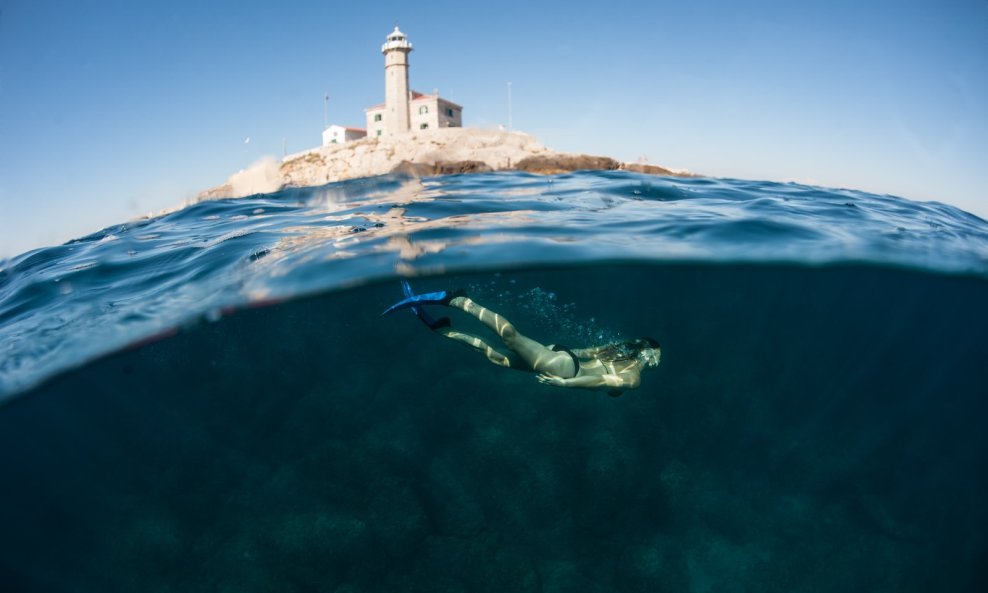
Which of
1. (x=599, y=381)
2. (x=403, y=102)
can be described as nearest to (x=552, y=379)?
(x=599, y=381)

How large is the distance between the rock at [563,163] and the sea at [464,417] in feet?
77.7

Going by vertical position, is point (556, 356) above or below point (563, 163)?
below

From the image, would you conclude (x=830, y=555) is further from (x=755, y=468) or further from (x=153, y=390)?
(x=153, y=390)

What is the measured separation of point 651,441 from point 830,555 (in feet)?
11.7

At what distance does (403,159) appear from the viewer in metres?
51.7

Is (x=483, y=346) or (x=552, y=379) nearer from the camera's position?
(x=552, y=379)

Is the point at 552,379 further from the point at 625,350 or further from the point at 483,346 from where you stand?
the point at 625,350

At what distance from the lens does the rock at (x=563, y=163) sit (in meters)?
36.7

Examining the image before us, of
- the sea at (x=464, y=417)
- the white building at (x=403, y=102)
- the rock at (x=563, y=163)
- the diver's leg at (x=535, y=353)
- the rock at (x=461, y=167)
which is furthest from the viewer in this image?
the white building at (x=403, y=102)

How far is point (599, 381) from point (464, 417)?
3.97 m

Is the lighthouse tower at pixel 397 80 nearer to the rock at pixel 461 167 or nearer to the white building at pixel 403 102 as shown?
the white building at pixel 403 102

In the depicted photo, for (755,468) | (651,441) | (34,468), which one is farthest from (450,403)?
(34,468)

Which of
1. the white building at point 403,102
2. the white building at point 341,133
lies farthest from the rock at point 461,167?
the white building at point 341,133

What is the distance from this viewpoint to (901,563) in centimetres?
880
